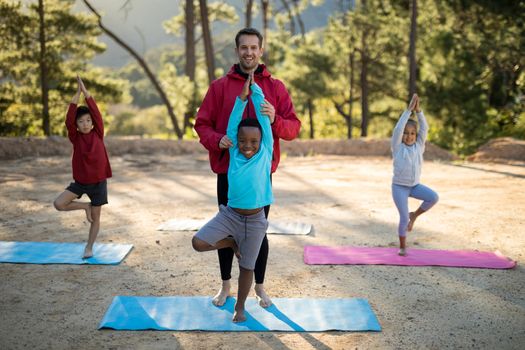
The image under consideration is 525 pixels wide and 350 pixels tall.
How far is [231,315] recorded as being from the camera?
359 centimetres

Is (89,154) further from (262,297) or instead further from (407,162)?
(407,162)

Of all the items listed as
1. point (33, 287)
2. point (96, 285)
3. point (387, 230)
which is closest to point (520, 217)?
point (387, 230)

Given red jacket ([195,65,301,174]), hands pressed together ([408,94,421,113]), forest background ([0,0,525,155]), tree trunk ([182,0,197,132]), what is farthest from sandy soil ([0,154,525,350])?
tree trunk ([182,0,197,132])

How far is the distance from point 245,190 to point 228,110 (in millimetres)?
648

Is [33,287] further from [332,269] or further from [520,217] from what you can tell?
[520,217]

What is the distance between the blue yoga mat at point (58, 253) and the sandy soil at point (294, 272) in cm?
13

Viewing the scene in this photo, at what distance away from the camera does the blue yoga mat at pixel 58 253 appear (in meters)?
4.77

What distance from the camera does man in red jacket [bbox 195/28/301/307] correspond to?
11.2 feet

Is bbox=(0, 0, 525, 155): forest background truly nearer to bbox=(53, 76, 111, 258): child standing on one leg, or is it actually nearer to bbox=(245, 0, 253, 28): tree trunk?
bbox=(245, 0, 253, 28): tree trunk

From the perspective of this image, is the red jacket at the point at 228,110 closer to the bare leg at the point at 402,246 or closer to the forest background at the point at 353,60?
the bare leg at the point at 402,246

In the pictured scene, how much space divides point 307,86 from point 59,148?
11217mm

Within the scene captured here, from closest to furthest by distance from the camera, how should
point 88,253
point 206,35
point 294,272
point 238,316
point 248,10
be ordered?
point 238,316 < point 294,272 < point 88,253 < point 206,35 < point 248,10

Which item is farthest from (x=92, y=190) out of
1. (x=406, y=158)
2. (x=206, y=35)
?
(x=206, y=35)

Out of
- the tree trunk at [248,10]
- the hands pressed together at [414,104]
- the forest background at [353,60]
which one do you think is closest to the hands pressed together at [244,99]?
the hands pressed together at [414,104]
